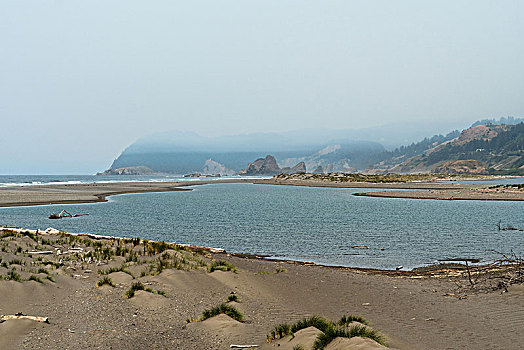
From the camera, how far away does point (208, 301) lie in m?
14.7

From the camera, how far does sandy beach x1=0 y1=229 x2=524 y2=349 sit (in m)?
10.5

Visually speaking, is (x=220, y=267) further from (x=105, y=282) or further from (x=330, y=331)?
(x=330, y=331)

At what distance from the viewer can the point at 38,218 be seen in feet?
156


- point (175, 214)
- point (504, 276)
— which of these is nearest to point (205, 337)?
point (504, 276)

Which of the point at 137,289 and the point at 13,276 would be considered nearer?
the point at 13,276

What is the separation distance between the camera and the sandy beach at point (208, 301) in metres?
10.5

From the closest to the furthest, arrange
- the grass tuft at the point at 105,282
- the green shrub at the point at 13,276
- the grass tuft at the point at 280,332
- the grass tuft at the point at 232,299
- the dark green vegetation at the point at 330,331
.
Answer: the dark green vegetation at the point at 330,331
the grass tuft at the point at 280,332
the green shrub at the point at 13,276
the grass tuft at the point at 232,299
the grass tuft at the point at 105,282

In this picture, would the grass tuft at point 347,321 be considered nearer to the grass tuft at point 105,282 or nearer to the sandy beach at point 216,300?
the sandy beach at point 216,300

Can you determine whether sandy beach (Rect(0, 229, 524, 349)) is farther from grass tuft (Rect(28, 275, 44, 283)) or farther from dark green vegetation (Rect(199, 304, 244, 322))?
dark green vegetation (Rect(199, 304, 244, 322))

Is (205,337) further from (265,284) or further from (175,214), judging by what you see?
(175,214)

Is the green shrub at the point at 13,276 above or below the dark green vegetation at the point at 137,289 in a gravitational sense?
above

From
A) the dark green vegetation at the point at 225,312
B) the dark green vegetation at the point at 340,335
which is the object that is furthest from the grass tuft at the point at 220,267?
the dark green vegetation at the point at 340,335

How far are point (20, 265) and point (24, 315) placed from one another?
6.60 meters

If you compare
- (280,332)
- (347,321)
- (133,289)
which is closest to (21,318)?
(133,289)
